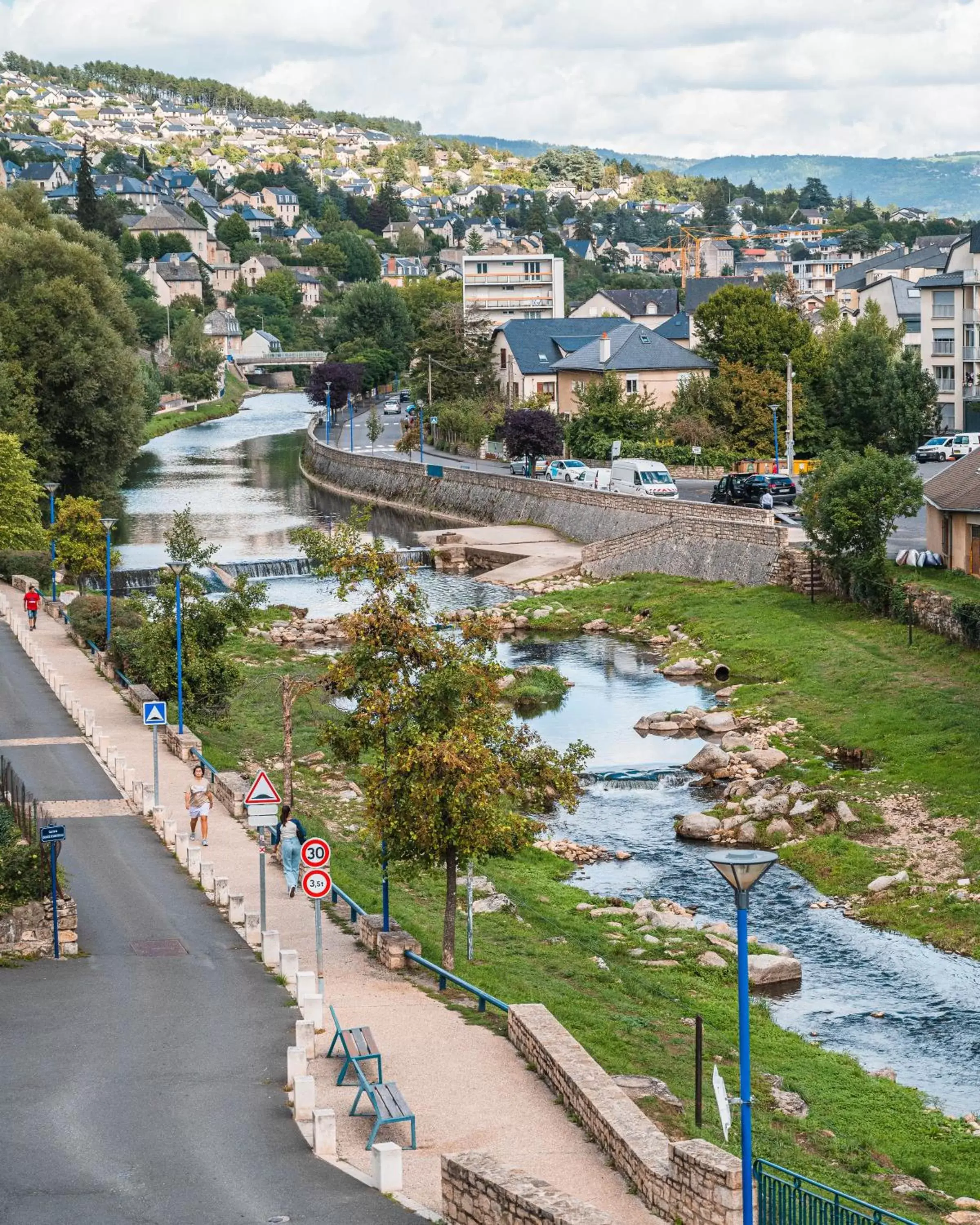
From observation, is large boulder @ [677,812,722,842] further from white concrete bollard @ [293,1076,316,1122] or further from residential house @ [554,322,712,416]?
residential house @ [554,322,712,416]

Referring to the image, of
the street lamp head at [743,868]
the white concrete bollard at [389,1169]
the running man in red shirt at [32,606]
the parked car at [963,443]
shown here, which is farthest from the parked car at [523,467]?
the street lamp head at [743,868]

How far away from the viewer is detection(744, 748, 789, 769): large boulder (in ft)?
127

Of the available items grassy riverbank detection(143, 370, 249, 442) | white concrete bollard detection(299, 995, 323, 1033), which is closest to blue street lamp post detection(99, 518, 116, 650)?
white concrete bollard detection(299, 995, 323, 1033)

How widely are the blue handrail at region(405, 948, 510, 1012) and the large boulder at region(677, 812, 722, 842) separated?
1159 centimetres

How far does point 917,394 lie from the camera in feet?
266

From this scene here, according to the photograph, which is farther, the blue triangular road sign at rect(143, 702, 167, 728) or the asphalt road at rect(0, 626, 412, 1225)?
the blue triangular road sign at rect(143, 702, 167, 728)

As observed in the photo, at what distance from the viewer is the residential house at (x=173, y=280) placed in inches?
7466

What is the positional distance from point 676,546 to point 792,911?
33822 millimetres

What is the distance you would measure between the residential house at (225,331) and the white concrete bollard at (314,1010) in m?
162

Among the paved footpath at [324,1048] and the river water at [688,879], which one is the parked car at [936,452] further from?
the paved footpath at [324,1048]

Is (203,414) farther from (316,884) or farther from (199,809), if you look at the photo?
(316,884)

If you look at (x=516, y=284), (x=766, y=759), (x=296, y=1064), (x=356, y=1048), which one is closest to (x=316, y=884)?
(x=356, y=1048)

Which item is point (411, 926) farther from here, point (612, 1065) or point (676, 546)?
point (676, 546)

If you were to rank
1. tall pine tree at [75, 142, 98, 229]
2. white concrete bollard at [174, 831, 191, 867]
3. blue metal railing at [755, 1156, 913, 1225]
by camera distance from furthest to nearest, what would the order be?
tall pine tree at [75, 142, 98, 229] → white concrete bollard at [174, 831, 191, 867] → blue metal railing at [755, 1156, 913, 1225]
